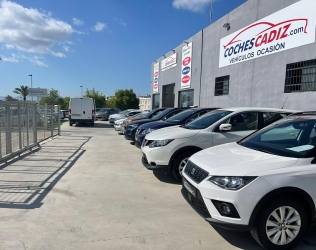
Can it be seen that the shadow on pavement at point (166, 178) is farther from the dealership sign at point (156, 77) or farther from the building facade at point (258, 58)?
the dealership sign at point (156, 77)

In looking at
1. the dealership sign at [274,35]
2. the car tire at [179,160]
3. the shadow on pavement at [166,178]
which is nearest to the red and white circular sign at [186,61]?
the dealership sign at [274,35]

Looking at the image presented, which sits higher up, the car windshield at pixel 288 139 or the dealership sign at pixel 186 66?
the dealership sign at pixel 186 66

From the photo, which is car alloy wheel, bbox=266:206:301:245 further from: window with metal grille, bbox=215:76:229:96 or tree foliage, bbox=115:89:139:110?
tree foliage, bbox=115:89:139:110

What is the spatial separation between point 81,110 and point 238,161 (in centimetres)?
1896

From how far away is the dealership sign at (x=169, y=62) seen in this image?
A: 2059 centimetres

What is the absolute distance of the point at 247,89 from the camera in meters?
11.2

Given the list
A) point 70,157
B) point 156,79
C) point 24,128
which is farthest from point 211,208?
point 156,79

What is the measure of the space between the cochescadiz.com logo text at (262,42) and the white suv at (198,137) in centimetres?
432

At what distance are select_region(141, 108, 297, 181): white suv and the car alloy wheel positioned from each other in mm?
2525

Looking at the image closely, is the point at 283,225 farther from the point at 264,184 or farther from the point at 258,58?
the point at 258,58

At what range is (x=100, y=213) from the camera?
13.5 ft

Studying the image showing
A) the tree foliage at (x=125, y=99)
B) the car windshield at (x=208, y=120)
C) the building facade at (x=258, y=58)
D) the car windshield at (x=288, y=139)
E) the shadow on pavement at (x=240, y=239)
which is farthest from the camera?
the tree foliage at (x=125, y=99)

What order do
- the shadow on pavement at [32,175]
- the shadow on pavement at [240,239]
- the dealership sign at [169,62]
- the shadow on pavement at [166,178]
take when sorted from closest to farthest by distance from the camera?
the shadow on pavement at [240,239]
the shadow on pavement at [32,175]
the shadow on pavement at [166,178]
the dealership sign at [169,62]

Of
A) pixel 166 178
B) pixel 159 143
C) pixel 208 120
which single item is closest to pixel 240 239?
pixel 159 143
